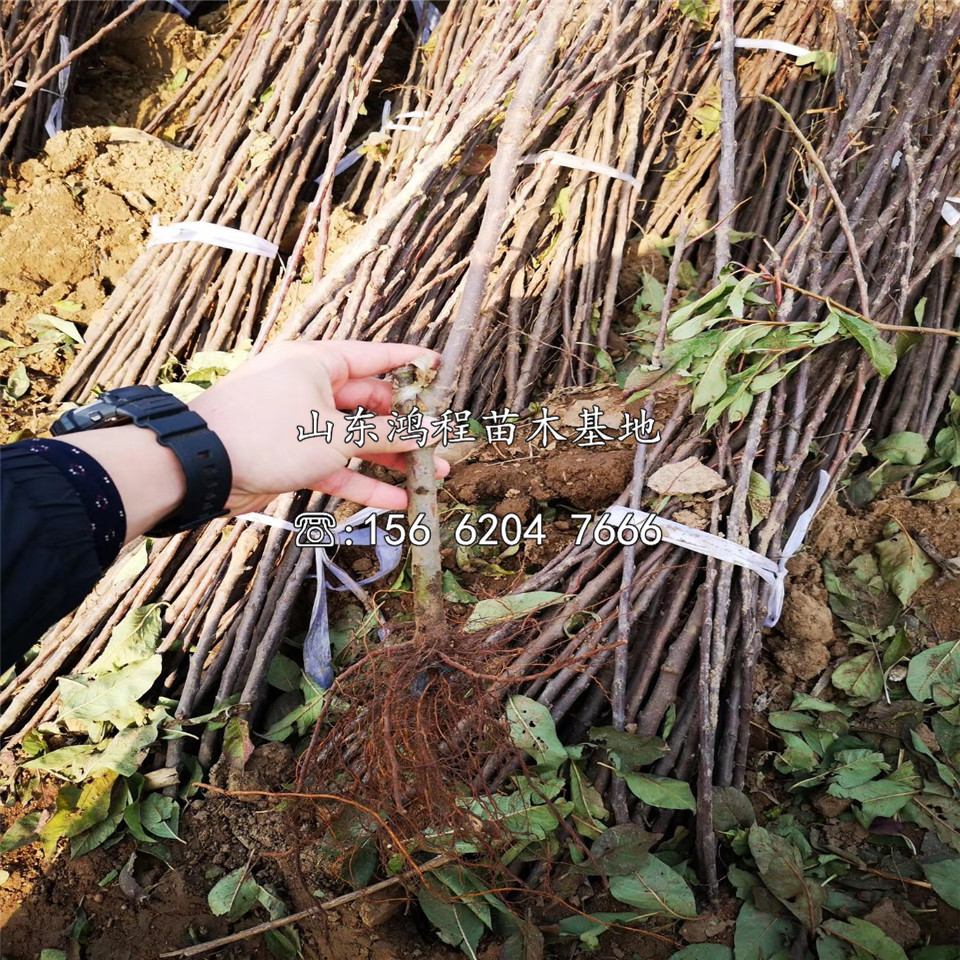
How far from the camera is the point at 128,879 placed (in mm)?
1438

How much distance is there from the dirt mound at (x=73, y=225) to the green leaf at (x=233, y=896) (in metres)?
1.50

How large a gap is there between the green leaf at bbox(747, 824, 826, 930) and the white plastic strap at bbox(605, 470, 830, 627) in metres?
0.43

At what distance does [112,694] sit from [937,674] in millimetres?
1711

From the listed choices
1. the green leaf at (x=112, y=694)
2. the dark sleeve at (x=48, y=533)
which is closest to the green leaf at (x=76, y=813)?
the green leaf at (x=112, y=694)

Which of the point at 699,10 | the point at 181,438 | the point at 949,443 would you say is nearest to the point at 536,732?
the point at 181,438

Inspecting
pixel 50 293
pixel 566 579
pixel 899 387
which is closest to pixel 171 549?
pixel 566 579

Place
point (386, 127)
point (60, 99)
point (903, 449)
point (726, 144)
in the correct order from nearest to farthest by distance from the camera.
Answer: point (903, 449)
point (726, 144)
point (386, 127)
point (60, 99)

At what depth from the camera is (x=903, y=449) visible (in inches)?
72.4

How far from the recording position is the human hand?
113 cm

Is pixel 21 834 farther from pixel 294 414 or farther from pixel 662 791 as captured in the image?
pixel 662 791

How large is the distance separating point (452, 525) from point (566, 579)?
1.01 feet

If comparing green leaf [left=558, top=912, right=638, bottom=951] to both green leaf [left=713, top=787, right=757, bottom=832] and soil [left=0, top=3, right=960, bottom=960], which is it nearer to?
soil [left=0, top=3, right=960, bottom=960]

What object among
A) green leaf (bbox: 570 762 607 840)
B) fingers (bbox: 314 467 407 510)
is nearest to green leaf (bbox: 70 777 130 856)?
fingers (bbox: 314 467 407 510)

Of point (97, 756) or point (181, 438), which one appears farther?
point (97, 756)
